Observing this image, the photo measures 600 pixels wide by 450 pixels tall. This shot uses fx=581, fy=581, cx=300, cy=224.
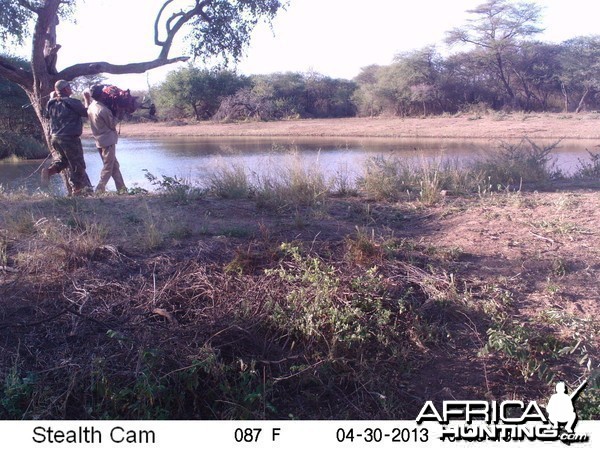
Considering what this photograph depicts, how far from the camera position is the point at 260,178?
8.43 m

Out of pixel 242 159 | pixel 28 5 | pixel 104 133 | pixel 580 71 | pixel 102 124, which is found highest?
pixel 28 5

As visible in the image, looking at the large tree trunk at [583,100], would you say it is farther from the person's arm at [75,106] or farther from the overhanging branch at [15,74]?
the person's arm at [75,106]

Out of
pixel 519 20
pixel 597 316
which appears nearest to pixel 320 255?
pixel 597 316

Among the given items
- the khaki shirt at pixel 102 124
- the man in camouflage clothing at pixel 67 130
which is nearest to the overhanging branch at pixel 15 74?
the man in camouflage clothing at pixel 67 130

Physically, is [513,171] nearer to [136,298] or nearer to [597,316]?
[597,316]

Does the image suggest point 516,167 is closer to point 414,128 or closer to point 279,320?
point 279,320

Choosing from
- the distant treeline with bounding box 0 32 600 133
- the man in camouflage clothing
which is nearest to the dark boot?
the man in camouflage clothing

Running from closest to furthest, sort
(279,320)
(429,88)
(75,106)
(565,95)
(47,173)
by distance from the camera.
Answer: (279,320) → (75,106) → (47,173) → (565,95) → (429,88)

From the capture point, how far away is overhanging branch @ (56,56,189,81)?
11.0 metres

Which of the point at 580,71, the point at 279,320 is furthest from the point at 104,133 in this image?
the point at 580,71

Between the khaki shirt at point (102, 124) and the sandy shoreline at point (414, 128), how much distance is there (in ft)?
49.1

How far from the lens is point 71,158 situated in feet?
29.9

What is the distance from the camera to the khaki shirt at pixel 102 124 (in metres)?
8.98

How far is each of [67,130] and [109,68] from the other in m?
2.88
